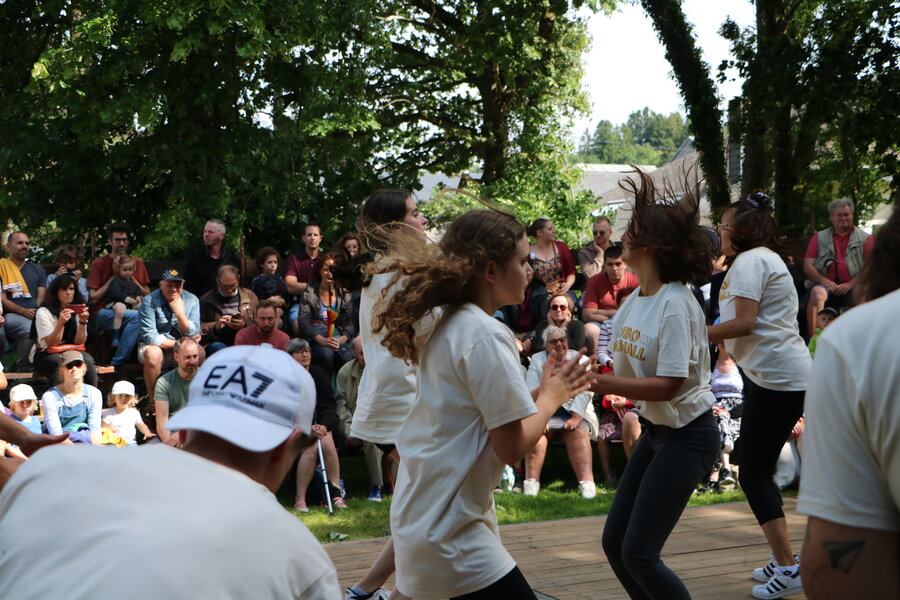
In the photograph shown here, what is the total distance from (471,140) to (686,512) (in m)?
14.4

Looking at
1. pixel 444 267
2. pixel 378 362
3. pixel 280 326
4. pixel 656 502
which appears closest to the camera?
pixel 444 267

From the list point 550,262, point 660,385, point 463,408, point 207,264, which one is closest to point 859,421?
point 463,408

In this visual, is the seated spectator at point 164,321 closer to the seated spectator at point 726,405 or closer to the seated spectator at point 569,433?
the seated spectator at point 569,433

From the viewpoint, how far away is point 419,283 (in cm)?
311

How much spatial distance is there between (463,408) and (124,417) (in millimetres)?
6424

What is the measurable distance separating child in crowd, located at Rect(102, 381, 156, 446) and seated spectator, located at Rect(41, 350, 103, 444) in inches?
5.8

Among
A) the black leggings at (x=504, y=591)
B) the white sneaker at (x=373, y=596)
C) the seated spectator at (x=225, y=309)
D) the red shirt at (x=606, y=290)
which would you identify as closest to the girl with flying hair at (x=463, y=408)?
the black leggings at (x=504, y=591)

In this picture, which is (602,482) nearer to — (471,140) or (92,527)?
(92,527)

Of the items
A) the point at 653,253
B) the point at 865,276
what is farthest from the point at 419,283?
the point at 865,276

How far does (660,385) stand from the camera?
11.9 feet

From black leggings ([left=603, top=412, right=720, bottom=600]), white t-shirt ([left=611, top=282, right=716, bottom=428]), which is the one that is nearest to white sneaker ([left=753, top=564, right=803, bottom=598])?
black leggings ([left=603, top=412, right=720, bottom=600])

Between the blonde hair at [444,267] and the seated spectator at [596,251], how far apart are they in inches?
318

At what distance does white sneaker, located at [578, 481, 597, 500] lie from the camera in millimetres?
8711

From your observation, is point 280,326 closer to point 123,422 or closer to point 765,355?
point 123,422
